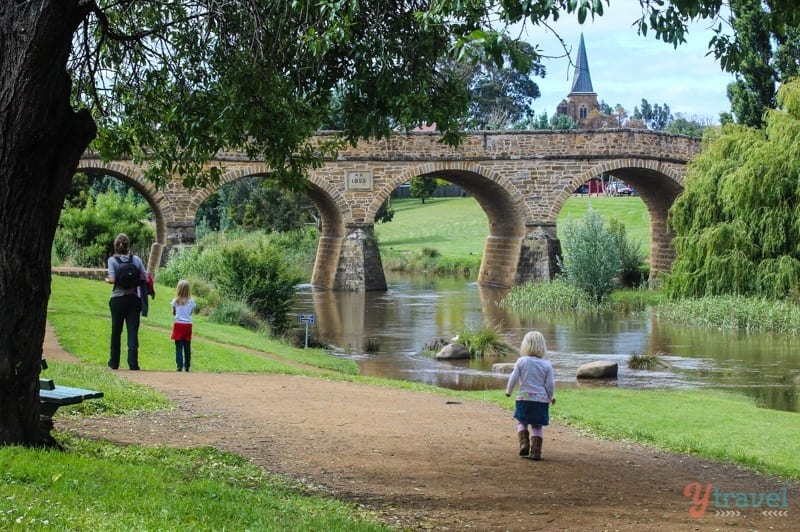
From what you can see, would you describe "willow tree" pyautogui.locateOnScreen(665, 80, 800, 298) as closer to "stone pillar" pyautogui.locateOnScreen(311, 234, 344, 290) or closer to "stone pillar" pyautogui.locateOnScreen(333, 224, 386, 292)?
"stone pillar" pyautogui.locateOnScreen(333, 224, 386, 292)

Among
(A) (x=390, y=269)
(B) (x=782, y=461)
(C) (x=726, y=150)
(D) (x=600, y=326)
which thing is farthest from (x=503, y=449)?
(A) (x=390, y=269)

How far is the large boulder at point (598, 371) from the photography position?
18719 mm

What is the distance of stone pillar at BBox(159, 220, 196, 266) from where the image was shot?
113 feet

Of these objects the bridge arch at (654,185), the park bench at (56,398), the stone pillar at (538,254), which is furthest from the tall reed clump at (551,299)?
the park bench at (56,398)

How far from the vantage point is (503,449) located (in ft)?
30.8

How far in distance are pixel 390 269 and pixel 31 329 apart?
Result: 43042mm

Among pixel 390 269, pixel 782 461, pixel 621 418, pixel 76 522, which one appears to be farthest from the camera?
pixel 390 269

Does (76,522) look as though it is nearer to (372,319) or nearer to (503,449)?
(503,449)

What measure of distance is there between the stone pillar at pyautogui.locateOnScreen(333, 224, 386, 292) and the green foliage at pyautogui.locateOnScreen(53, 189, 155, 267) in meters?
7.27

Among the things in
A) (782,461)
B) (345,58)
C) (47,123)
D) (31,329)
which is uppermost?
(345,58)

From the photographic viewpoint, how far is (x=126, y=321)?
13250mm

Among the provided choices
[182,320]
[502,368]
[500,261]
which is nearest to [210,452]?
[182,320]

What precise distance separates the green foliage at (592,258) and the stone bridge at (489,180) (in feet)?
15.1

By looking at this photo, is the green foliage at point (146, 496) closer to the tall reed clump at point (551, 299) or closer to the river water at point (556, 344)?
the river water at point (556, 344)
